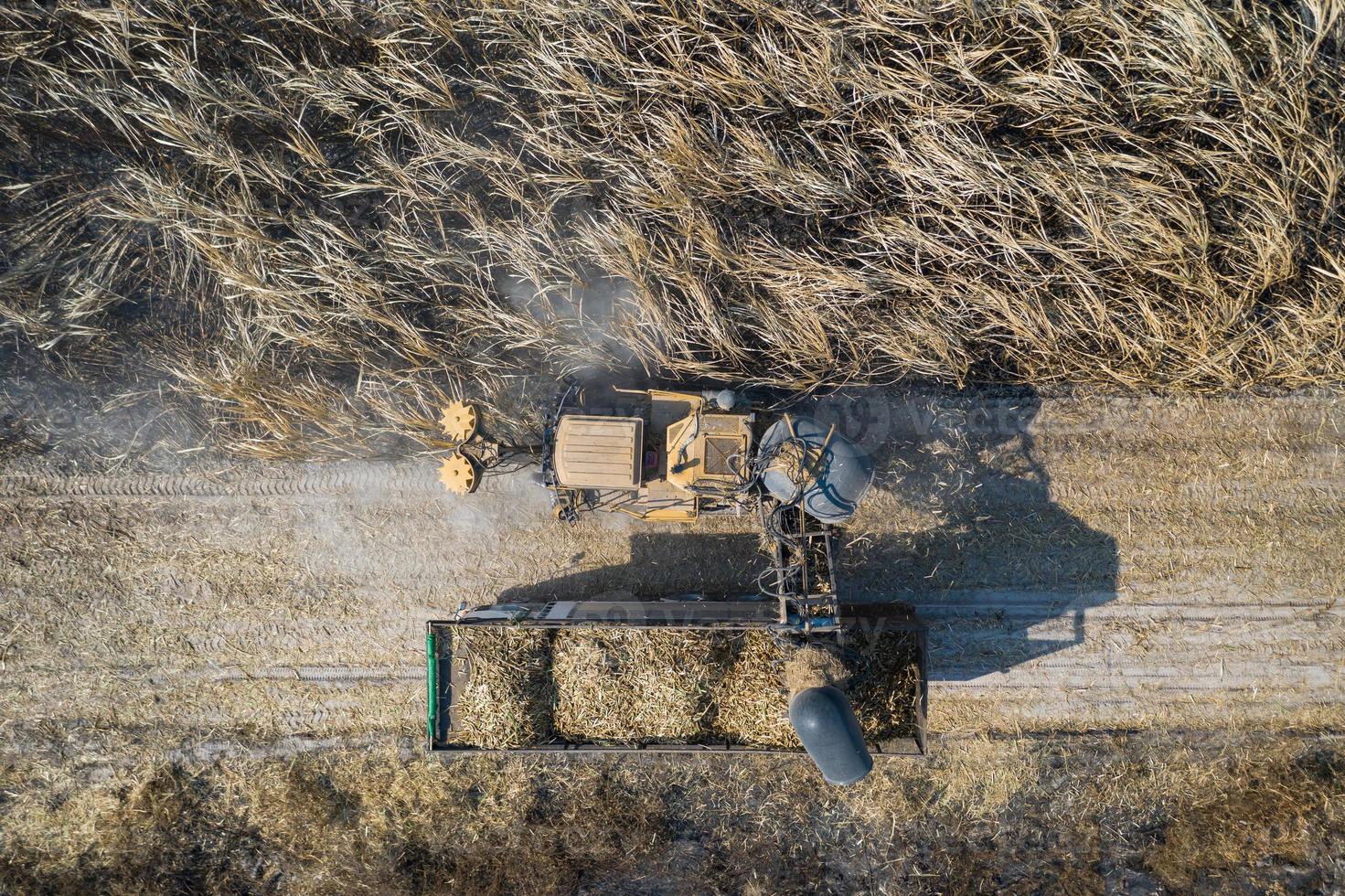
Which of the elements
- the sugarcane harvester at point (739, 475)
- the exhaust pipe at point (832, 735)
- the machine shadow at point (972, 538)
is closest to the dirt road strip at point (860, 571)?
the machine shadow at point (972, 538)

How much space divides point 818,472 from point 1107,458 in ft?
9.84

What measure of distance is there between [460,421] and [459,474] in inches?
16.4

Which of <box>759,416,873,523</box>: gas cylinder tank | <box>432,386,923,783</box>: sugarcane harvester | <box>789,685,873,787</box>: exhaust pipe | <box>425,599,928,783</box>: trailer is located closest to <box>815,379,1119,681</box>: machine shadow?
<box>425,599,928,783</box>: trailer

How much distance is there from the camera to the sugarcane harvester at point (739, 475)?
14.1 feet

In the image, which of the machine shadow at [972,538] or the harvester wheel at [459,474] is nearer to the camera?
the harvester wheel at [459,474]

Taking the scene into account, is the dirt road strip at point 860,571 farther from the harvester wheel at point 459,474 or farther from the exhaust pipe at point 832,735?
the exhaust pipe at point 832,735

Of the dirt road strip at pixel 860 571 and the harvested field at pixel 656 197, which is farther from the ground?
the harvested field at pixel 656 197

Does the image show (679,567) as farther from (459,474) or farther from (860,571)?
(459,474)

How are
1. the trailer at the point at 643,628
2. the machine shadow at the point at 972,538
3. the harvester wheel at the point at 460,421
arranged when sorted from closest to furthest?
the trailer at the point at 643,628
the harvester wheel at the point at 460,421
the machine shadow at the point at 972,538

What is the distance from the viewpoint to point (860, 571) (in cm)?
550

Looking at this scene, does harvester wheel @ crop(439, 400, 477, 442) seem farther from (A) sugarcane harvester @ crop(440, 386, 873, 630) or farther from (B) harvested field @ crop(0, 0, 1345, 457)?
(B) harvested field @ crop(0, 0, 1345, 457)

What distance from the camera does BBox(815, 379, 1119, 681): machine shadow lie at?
17.9 feet

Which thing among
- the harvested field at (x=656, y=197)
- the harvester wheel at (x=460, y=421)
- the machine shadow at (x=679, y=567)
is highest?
the harvested field at (x=656, y=197)

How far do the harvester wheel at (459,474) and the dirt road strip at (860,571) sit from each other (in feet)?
1.16
